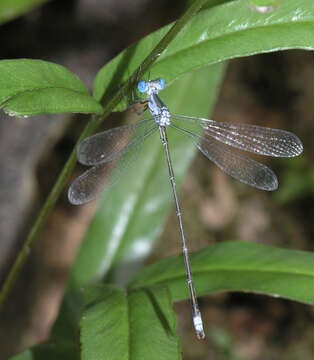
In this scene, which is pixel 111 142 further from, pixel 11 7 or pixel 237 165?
pixel 11 7

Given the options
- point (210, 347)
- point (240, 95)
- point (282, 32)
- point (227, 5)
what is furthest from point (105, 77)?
point (240, 95)

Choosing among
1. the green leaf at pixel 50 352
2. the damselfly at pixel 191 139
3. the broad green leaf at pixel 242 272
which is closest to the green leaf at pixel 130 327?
the broad green leaf at pixel 242 272

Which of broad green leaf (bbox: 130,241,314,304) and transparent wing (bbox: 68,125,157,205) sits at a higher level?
transparent wing (bbox: 68,125,157,205)

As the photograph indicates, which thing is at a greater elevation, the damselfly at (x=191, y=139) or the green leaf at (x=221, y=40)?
the green leaf at (x=221, y=40)

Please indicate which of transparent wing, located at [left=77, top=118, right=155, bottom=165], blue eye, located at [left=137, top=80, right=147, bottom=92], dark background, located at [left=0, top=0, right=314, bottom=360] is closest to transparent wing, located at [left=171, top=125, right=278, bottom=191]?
transparent wing, located at [left=77, top=118, right=155, bottom=165]

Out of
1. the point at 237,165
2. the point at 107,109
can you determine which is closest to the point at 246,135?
the point at 237,165

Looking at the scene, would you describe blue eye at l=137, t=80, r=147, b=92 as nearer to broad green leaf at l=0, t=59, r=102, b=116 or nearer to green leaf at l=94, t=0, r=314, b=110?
green leaf at l=94, t=0, r=314, b=110

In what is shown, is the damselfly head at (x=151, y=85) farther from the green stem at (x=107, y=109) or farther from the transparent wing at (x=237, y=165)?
the transparent wing at (x=237, y=165)
